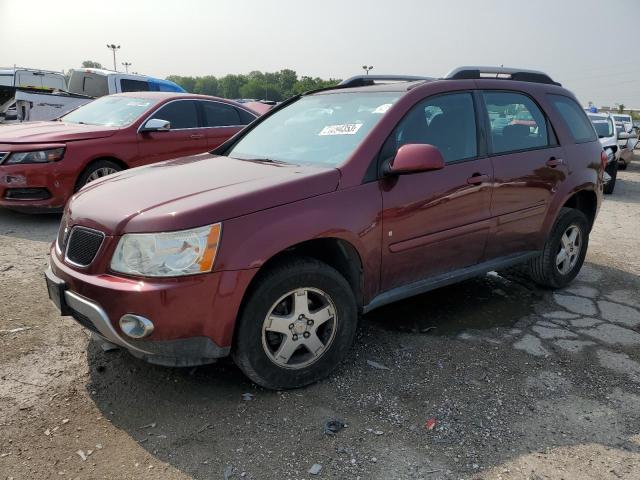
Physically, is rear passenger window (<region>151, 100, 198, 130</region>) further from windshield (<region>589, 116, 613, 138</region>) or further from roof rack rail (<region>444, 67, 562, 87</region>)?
windshield (<region>589, 116, 613, 138</region>)

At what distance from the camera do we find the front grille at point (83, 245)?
273 cm

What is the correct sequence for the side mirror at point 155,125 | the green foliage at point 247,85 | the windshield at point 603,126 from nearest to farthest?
the side mirror at point 155,125 < the windshield at point 603,126 < the green foliage at point 247,85

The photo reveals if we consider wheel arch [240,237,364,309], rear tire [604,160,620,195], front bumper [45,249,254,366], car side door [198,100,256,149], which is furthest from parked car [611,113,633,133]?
front bumper [45,249,254,366]

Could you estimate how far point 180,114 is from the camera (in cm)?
747

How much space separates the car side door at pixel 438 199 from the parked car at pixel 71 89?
24.1 feet

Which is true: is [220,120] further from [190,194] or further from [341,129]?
[190,194]

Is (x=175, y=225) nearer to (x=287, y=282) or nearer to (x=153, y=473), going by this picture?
(x=287, y=282)

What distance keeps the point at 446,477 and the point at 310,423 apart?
28.4 inches

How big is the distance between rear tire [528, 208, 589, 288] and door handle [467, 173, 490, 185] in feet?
3.96

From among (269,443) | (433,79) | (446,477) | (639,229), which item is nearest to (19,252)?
(269,443)

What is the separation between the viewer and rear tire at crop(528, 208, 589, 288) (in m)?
4.58

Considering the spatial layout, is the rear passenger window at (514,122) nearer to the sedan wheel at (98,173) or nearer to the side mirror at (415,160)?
the side mirror at (415,160)

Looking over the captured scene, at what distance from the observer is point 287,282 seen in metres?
2.81

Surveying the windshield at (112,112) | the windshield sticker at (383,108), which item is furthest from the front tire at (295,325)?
the windshield at (112,112)
